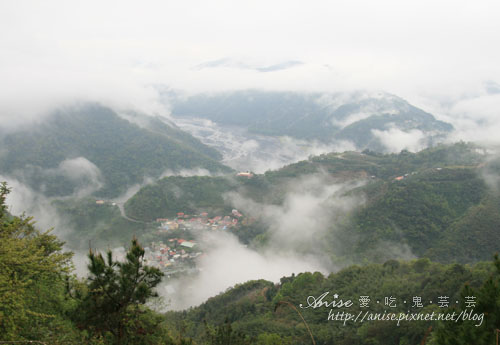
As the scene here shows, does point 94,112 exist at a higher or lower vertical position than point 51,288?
higher

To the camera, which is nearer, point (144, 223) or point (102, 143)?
point (144, 223)

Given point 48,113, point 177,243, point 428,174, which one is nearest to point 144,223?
point 177,243

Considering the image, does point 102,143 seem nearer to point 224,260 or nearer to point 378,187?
point 224,260

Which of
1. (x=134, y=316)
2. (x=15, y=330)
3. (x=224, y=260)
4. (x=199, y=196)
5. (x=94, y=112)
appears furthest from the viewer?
(x=94, y=112)

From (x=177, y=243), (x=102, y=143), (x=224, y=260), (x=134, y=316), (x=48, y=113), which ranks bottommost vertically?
(x=224, y=260)

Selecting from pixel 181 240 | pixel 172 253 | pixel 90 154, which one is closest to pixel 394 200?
pixel 181 240

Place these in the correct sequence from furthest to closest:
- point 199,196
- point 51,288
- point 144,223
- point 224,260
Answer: point 199,196 < point 144,223 < point 224,260 < point 51,288

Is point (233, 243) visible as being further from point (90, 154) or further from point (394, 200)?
point (90, 154)
